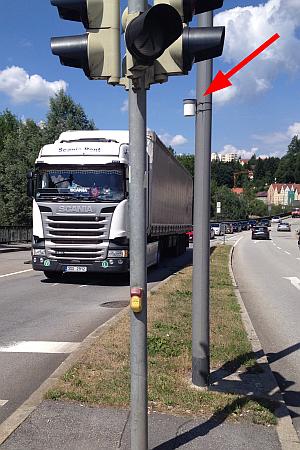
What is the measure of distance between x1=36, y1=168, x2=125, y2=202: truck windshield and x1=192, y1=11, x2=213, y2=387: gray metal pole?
26.6ft

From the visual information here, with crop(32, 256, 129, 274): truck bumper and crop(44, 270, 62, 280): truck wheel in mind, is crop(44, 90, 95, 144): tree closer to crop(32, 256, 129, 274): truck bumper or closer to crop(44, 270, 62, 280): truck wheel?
crop(44, 270, 62, 280): truck wheel

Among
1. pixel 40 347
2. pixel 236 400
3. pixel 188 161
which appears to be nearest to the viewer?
pixel 236 400

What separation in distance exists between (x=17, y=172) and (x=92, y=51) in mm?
42118

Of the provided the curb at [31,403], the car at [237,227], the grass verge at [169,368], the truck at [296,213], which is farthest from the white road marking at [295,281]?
the truck at [296,213]

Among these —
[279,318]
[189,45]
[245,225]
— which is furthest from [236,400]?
[245,225]

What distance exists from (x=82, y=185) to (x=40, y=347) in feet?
22.3

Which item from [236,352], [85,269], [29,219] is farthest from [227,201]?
[236,352]

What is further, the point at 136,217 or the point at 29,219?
the point at 29,219

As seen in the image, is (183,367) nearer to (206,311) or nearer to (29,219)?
(206,311)

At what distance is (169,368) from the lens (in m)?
5.70

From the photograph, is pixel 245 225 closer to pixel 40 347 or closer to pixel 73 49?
pixel 40 347

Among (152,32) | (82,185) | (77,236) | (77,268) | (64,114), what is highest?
(64,114)

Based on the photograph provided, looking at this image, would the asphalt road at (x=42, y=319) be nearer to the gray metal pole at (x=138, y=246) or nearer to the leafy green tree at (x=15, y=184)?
the gray metal pole at (x=138, y=246)

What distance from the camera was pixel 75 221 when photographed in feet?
43.9
